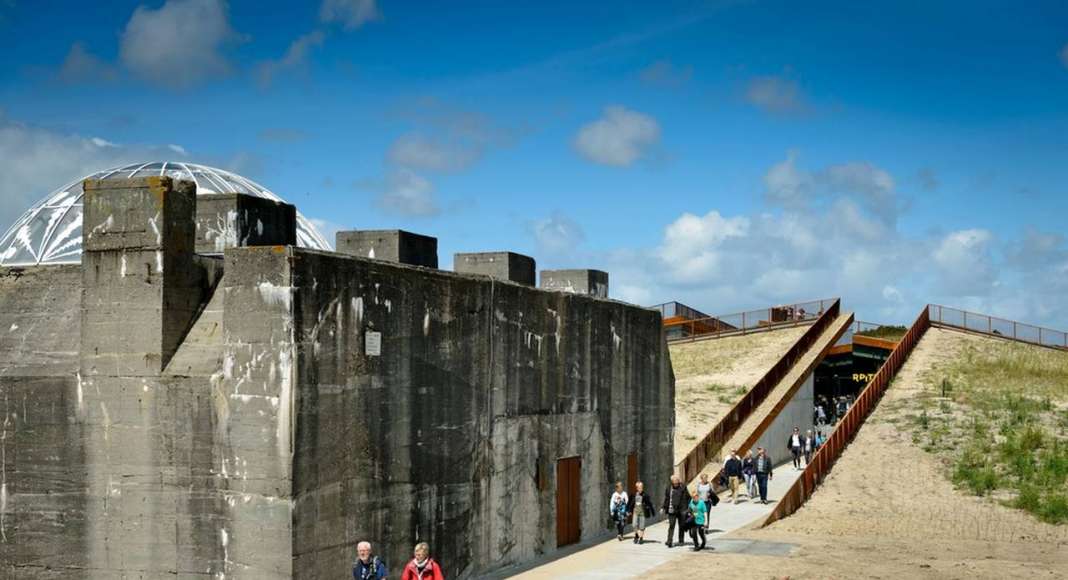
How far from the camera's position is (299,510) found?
13773 mm

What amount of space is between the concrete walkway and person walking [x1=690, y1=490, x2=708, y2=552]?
0.76 ft

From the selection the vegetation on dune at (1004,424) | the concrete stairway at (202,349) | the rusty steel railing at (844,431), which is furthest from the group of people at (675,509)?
the vegetation on dune at (1004,424)

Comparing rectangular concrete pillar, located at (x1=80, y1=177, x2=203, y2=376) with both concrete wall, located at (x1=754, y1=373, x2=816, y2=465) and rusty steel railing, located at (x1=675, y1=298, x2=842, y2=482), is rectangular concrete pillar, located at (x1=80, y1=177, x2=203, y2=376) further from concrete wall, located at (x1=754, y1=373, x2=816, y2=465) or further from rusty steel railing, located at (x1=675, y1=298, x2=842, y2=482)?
concrete wall, located at (x1=754, y1=373, x2=816, y2=465)

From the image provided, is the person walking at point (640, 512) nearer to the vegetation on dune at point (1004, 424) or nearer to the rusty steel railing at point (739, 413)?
the rusty steel railing at point (739, 413)

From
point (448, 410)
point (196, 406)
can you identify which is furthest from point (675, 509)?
point (196, 406)

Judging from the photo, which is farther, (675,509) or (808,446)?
(808,446)

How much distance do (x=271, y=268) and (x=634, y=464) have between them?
13190 mm

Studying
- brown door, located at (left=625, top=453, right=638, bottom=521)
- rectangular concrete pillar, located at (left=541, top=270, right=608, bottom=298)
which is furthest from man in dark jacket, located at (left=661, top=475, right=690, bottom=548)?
rectangular concrete pillar, located at (left=541, top=270, right=608, bottom=298)

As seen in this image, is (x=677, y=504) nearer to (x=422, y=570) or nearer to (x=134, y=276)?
(x=422, y=570)

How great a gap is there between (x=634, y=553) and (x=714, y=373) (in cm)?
2710

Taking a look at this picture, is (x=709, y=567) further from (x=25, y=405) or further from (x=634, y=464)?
(x=25, y=405)

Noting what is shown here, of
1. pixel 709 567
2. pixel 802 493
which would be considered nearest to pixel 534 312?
pixel 709 567

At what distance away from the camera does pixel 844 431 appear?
36812mm

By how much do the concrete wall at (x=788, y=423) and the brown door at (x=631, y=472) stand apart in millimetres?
11320
